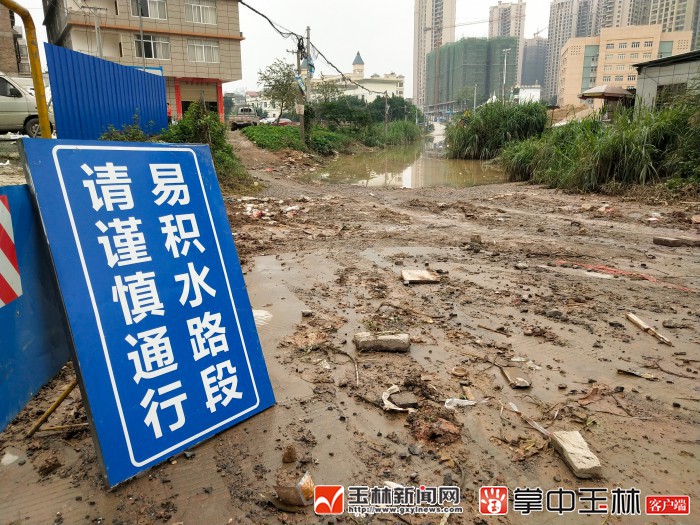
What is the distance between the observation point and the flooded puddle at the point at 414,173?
1370cm

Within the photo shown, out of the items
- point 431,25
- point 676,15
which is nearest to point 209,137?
point 431,25

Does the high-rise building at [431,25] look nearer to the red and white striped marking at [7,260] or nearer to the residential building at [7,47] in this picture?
the residential building at [7,47]

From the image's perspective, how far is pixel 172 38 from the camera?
1061 inches

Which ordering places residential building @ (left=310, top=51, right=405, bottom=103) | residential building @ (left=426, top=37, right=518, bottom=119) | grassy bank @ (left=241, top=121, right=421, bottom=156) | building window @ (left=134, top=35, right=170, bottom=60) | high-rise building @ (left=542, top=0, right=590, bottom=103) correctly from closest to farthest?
grassy bank @ (left=241, top=121, right=421, bottom=156) < building window @ (left=134, top=35, right=170, bottom=60) < residential building @ (left=426, top=37, right=518, bottom=119) < high-rise building @ (left=542, top=0, right=590, bottom=103) < residential building @ (left=310, top=51, right=405, bottom=103)

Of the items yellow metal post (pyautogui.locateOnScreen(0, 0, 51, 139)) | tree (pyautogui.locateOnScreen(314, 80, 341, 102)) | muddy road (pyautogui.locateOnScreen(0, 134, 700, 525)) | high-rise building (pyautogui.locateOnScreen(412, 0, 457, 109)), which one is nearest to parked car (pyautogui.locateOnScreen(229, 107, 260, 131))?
tree (pyautogui.locateOnScreen(314, 80, 341, 102))

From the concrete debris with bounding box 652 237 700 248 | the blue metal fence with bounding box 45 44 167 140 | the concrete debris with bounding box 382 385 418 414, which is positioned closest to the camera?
the concrete debris with bounding box 382 385 418 414

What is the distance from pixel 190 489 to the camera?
1.77m

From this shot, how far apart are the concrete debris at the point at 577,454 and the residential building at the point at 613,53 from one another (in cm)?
6615

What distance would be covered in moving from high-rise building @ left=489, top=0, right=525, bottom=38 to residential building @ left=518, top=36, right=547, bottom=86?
32.7 m

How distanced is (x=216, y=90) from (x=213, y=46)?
2549mm

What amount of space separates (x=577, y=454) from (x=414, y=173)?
15.3 metres

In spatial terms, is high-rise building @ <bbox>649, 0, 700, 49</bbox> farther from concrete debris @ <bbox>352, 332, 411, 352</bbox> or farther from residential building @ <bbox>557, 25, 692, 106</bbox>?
concrete debris @ <bbox>352, 332, 411, 352</bbox>

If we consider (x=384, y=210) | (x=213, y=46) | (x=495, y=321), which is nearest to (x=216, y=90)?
(x=213, y=46)

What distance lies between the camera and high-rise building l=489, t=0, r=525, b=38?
4191 cm
